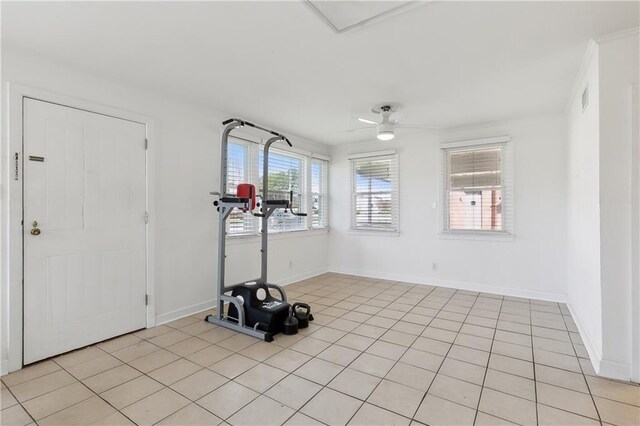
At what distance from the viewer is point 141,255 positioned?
10.8ft

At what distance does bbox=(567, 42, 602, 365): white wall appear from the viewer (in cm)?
249

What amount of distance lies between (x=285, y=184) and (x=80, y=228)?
297cm

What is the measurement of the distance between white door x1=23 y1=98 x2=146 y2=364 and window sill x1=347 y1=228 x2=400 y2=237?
3.68 m

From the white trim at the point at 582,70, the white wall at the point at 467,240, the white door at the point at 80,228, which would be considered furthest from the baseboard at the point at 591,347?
the white door at the point at 80,228

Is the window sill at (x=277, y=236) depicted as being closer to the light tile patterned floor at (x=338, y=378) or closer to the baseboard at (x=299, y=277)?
the baseboard at (x=299, y=277)

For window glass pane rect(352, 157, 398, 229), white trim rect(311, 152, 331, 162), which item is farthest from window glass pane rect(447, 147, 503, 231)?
white trim rect(311, 152, 331, 162)

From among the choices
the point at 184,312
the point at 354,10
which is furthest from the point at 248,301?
the point at 354,10

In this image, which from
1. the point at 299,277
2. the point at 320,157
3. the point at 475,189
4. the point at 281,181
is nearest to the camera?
the point at 475,189

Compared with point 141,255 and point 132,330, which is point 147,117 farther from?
point 132,330

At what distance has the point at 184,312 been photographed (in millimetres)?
3703

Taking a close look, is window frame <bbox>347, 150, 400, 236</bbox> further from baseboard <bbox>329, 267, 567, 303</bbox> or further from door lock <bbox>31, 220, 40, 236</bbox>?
door lock <bbox>31, 220, 40, 236</bbox>

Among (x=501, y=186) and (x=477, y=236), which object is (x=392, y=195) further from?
(x=501, y=186)

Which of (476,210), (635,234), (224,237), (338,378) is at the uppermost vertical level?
(476,210)

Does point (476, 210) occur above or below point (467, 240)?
above
